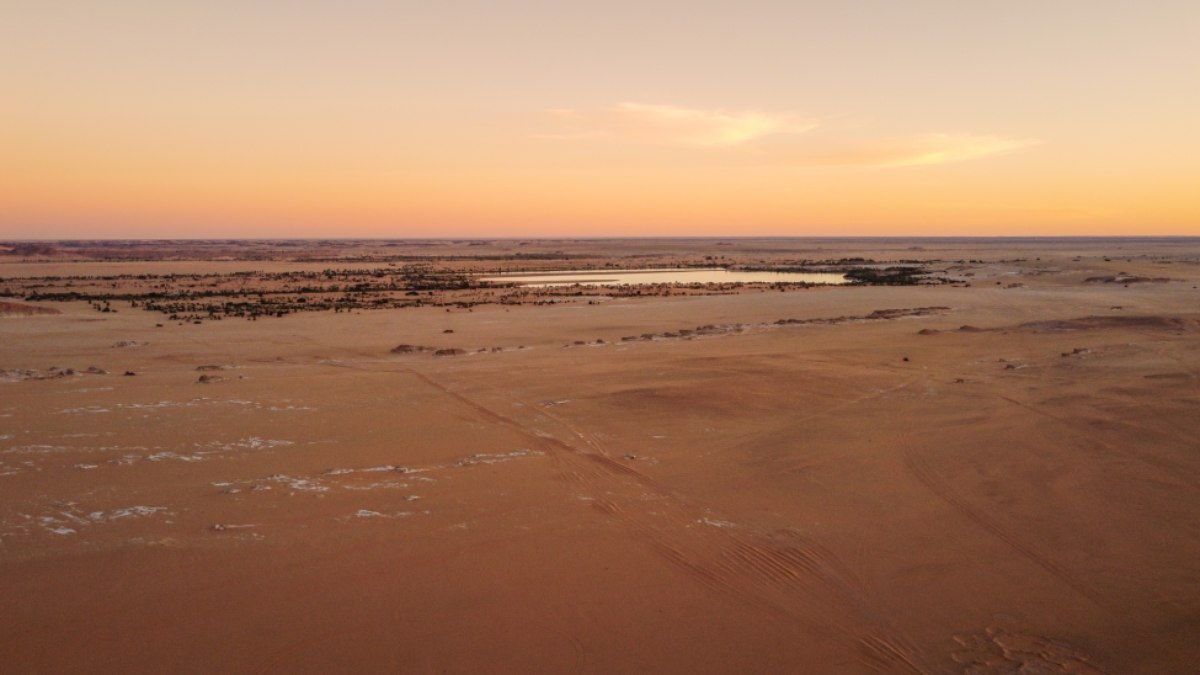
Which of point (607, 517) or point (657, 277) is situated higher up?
point (657, 277)

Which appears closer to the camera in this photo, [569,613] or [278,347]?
[569,613]

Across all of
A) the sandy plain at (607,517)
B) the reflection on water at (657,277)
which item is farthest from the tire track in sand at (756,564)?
the reflection on water at (657,277)

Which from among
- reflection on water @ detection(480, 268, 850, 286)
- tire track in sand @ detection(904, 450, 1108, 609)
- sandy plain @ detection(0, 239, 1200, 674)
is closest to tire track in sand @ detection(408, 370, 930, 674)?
sandy plain @ detection(0, 239, 1200, 674)

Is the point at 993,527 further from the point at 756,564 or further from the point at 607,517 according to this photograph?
the point at 607,517

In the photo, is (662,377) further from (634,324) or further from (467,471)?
(634,324)

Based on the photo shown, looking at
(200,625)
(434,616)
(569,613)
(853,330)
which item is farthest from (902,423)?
(853,330)

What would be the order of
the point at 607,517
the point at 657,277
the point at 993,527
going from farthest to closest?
the point at 657,277, the point at 607,517, the point at 993,527

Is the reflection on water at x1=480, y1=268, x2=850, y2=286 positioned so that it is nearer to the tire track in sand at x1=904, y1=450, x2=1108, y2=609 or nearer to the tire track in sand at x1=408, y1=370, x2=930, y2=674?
the tire track in sand at x1=904, y1=450, x2=1108, y2=609

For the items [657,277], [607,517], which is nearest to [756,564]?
[607,517]
